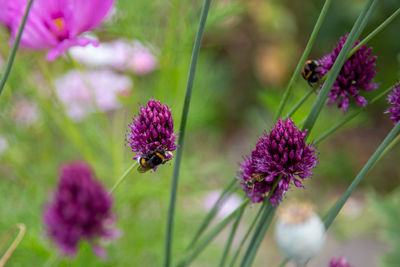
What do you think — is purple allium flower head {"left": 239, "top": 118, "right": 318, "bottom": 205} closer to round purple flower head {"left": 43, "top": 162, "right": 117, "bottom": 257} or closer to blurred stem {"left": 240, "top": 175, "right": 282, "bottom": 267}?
blurred stem {"left": 240, "top": 175, "right": 282, "bottom": 267}

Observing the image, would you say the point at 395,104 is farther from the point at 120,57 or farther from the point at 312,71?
the point at 120,57

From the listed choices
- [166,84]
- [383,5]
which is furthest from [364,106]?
[383,5]

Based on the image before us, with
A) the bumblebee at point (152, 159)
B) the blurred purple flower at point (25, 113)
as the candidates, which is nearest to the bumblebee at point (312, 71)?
the bumblebee at point (152, 159)

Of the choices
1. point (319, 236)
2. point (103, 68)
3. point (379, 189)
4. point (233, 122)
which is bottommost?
point (319, 236)

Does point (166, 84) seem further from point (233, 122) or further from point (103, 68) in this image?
point (233, 122)

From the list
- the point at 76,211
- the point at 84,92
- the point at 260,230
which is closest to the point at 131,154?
the point at 84,92

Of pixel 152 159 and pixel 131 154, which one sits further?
pixel 131 154
